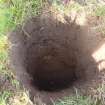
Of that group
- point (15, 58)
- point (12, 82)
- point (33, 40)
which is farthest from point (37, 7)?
point (12, 82)

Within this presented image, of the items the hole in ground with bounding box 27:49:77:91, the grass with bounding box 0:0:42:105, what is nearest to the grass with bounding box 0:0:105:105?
the grass with bounding box 0:0:42:105

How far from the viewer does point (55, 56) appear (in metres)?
3.67

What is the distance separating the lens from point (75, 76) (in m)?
3.50

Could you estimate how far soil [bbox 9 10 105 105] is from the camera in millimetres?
2873

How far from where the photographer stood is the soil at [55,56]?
9.43 ft

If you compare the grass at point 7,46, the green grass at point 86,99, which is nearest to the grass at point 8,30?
the grass at point 7,46

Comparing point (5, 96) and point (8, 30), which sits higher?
point (8, 30)

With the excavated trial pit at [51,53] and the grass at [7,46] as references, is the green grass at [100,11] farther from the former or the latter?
the excavated trial pit at [51,53]

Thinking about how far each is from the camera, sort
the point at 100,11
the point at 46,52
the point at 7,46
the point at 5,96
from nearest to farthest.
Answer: the point at 5,96, the point at 7,46, the point at 100,11, the point at 46,52

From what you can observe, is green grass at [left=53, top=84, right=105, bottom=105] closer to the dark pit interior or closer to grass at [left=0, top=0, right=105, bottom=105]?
grass at [left=0, top=0, right=105, bottom=105]

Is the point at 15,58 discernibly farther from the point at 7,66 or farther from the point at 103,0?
the point at 103,0

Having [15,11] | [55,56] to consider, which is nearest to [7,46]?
[15,11]

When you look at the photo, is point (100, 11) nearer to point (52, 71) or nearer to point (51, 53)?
point (51, 53)

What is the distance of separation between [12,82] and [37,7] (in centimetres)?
82
